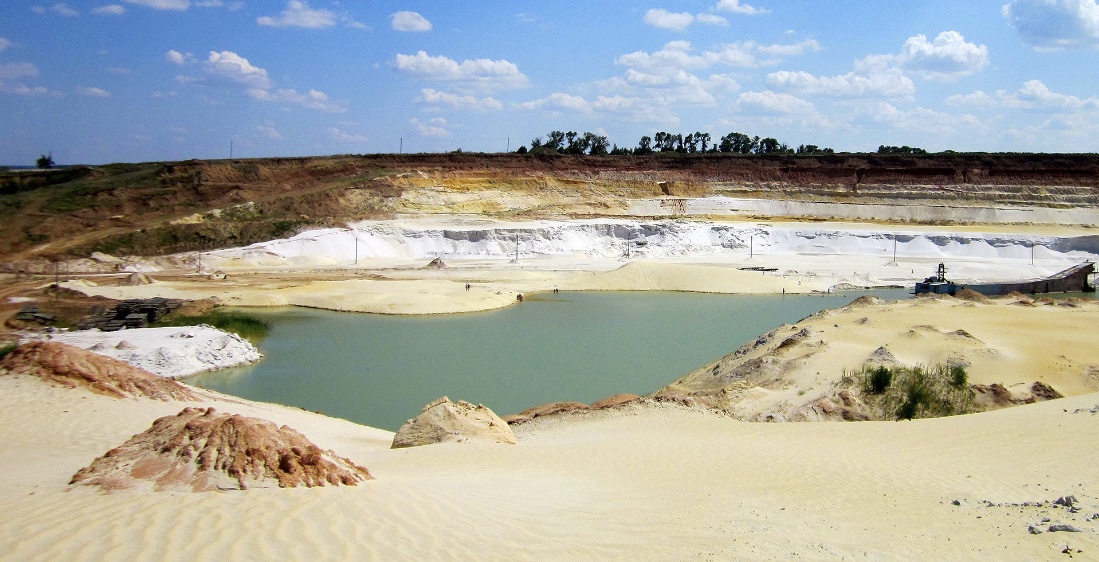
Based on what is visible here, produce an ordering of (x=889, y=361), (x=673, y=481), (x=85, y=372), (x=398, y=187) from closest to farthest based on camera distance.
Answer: (x=673, y=481) < (x=85, y=372) < (x=889, y=361) < (x=398, y=187)

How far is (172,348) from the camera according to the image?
65.3ft

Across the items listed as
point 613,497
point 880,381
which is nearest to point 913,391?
point 880,381

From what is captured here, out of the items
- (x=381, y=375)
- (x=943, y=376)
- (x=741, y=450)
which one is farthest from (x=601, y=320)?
(x=741, y=450)

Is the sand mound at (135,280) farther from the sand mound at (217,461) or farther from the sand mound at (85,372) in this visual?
the sand mound at (217,461)

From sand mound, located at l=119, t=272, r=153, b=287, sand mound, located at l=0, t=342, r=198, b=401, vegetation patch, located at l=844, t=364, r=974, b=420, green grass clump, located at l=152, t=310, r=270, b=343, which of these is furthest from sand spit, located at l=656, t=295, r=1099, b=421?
sand mound, located at l=119, t=272, r=153, b=287

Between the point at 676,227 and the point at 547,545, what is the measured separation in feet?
147

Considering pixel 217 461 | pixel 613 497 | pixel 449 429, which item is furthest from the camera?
pixel 449 429

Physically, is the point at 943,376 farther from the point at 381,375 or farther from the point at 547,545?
the point at 381,375

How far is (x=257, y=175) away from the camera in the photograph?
5591cm

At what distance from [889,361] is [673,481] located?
8099 mm

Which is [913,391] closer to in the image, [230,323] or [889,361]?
[889,361]

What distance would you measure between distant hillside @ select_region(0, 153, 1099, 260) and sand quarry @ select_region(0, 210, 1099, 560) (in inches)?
1286

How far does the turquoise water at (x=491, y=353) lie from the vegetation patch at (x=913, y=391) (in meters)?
5.25

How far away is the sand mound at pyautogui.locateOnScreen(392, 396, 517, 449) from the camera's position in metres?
11.6
